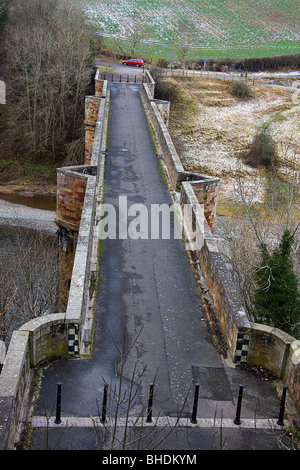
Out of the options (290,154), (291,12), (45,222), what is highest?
(291,12)

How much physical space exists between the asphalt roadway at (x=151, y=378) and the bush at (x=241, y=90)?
37351 millimetres

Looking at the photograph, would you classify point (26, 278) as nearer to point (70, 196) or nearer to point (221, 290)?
point (70, 196)

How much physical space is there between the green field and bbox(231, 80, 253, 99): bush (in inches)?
465

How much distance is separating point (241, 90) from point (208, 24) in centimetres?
2502

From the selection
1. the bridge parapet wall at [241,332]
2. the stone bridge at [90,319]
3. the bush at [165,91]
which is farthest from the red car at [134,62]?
the bridge parapet wall at [241,332]

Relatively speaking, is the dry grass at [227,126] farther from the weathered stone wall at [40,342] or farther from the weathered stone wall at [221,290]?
the weathered stone wall at [40,342]

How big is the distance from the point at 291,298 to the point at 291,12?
72675mm

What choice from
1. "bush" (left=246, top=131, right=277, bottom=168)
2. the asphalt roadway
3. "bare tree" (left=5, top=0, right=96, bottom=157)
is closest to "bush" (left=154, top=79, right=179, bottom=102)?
"bare tree" (left=5, top=0, right=96, bottom=157)

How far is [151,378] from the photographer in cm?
999

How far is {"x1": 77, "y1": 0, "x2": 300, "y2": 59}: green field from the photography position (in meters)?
64.0

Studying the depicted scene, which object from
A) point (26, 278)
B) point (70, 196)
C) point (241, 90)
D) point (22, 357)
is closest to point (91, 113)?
point (70, 196)
